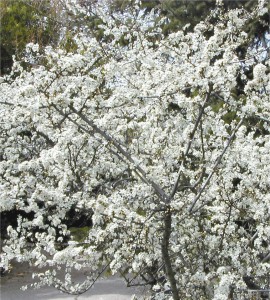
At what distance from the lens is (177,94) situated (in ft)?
11.7

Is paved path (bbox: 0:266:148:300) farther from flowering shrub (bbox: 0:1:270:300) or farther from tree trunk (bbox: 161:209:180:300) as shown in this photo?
tree trunk (bbox: 161:209:180:300)

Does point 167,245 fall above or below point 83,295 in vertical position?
above

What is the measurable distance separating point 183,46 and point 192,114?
1.03 meters

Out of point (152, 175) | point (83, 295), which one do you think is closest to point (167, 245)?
point (152, 175)

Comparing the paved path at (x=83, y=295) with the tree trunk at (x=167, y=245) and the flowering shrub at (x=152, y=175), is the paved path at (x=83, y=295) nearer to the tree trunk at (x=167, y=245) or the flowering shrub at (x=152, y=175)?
the flowering shrub at (x=152, y=175)

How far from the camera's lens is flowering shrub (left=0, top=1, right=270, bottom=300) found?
130 inches

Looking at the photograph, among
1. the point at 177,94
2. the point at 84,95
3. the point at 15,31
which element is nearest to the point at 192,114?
the point at 177,94

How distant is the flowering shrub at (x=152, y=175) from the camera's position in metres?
3.30

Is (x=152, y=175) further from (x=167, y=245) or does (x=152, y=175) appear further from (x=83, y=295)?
(x=83, y=295)

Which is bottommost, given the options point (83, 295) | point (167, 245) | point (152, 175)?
point (83, 295)

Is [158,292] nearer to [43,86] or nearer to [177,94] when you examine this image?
[177,94]

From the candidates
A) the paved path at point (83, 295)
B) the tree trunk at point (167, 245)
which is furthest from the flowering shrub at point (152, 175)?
the paved path at point (83, 295)

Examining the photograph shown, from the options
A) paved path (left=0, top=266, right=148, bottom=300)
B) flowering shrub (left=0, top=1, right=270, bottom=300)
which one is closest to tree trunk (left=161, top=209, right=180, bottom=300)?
flowering shrub (left=0, top=1, right=270, bottom=300)

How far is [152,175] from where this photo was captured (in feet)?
10.9
